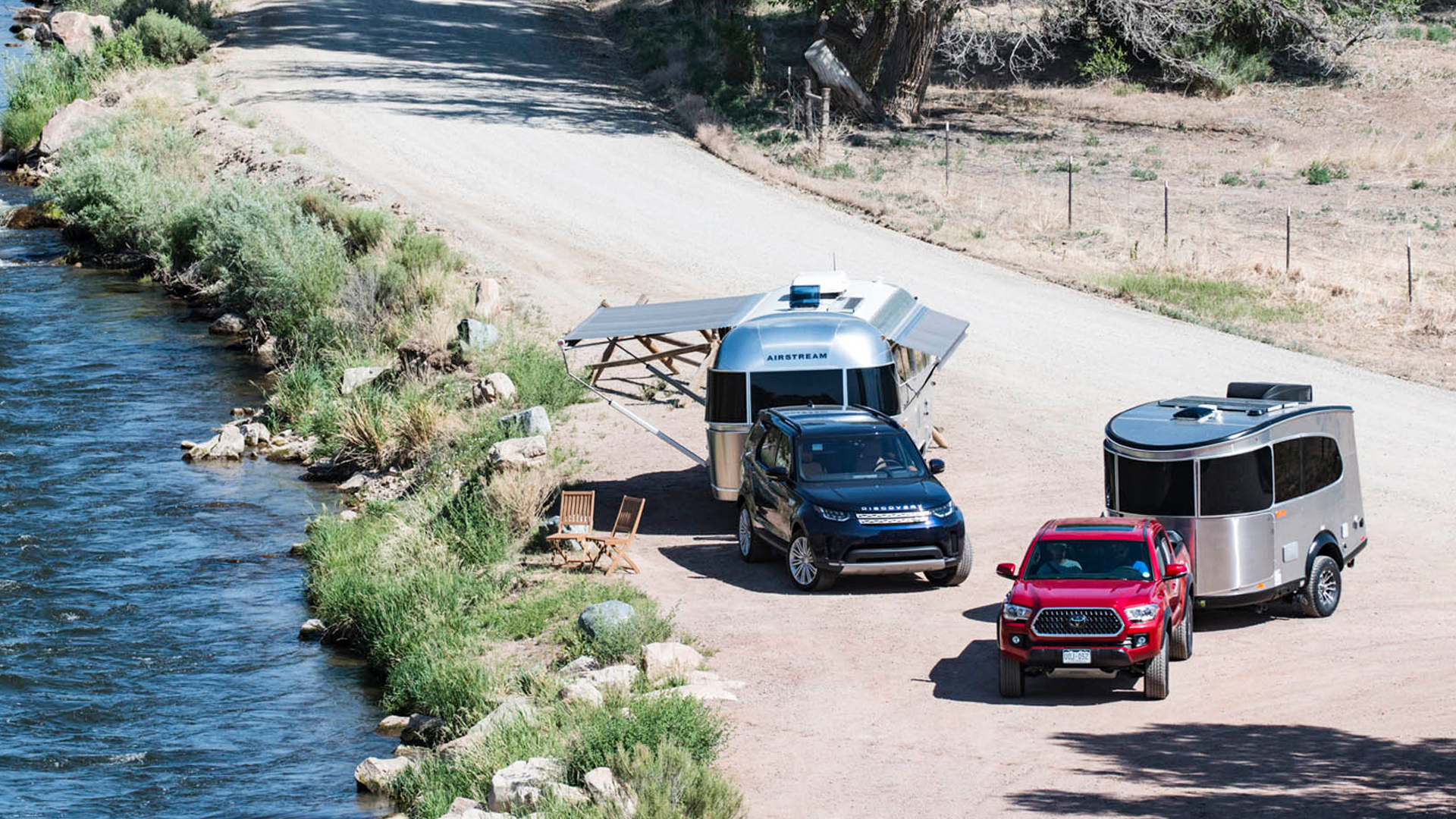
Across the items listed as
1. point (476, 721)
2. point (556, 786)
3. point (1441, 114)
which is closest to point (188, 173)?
point (476, 721)

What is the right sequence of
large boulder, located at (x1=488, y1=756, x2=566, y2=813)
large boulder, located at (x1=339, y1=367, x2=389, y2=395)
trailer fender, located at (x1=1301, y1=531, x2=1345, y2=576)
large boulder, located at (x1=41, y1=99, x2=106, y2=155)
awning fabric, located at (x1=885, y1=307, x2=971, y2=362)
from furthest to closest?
large boulder, located at (x1=41, y1=99, x2=106, y2=155) < large boulder, located at (x1=339, y1=367, x2=389, y2=395) < awning fabric, located at (x1=885, y1=307, x2=971, y2=362) < trailer fender, located at (x1=1301, y1=531, x2=1345, y2=576) < large boulder, located at (x1=488, y1=756, x2=566, y2=813)

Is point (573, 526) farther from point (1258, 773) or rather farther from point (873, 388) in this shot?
point (1258, 773)

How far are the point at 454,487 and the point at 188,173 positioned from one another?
20369 mm

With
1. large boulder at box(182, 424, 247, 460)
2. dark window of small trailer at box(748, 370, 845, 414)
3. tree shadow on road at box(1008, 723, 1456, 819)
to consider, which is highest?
dark window of small trailer at box(748, 370, 845, 414)

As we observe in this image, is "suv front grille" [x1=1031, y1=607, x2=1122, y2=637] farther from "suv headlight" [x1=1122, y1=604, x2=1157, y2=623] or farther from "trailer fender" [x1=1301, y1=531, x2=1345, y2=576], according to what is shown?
"trailer fender" [x1=1301, y1=531, x2=1345, y2=576]

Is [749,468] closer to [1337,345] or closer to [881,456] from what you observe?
[881,456]

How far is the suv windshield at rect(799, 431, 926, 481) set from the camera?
61.7 ft

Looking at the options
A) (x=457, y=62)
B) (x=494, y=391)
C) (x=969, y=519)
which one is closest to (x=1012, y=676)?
(x=969, y=519)

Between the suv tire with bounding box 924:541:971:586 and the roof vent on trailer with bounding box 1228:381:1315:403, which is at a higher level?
the roof vent on trailer with bounding box 1228:381:1315:403

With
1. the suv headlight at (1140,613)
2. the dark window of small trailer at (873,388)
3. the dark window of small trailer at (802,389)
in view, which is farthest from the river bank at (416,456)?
the dark window of small trailer at (873,388)

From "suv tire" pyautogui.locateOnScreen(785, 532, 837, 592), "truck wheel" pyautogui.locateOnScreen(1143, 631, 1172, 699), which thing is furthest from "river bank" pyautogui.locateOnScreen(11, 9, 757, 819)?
"truck wheel" pyautogui.locateOnScreen(1143, 631, 1172, 699)

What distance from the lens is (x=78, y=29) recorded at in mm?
52750

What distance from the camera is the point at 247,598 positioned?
20.5 meters

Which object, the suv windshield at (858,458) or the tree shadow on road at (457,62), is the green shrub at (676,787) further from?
the tree shadow on road at (457,62)
